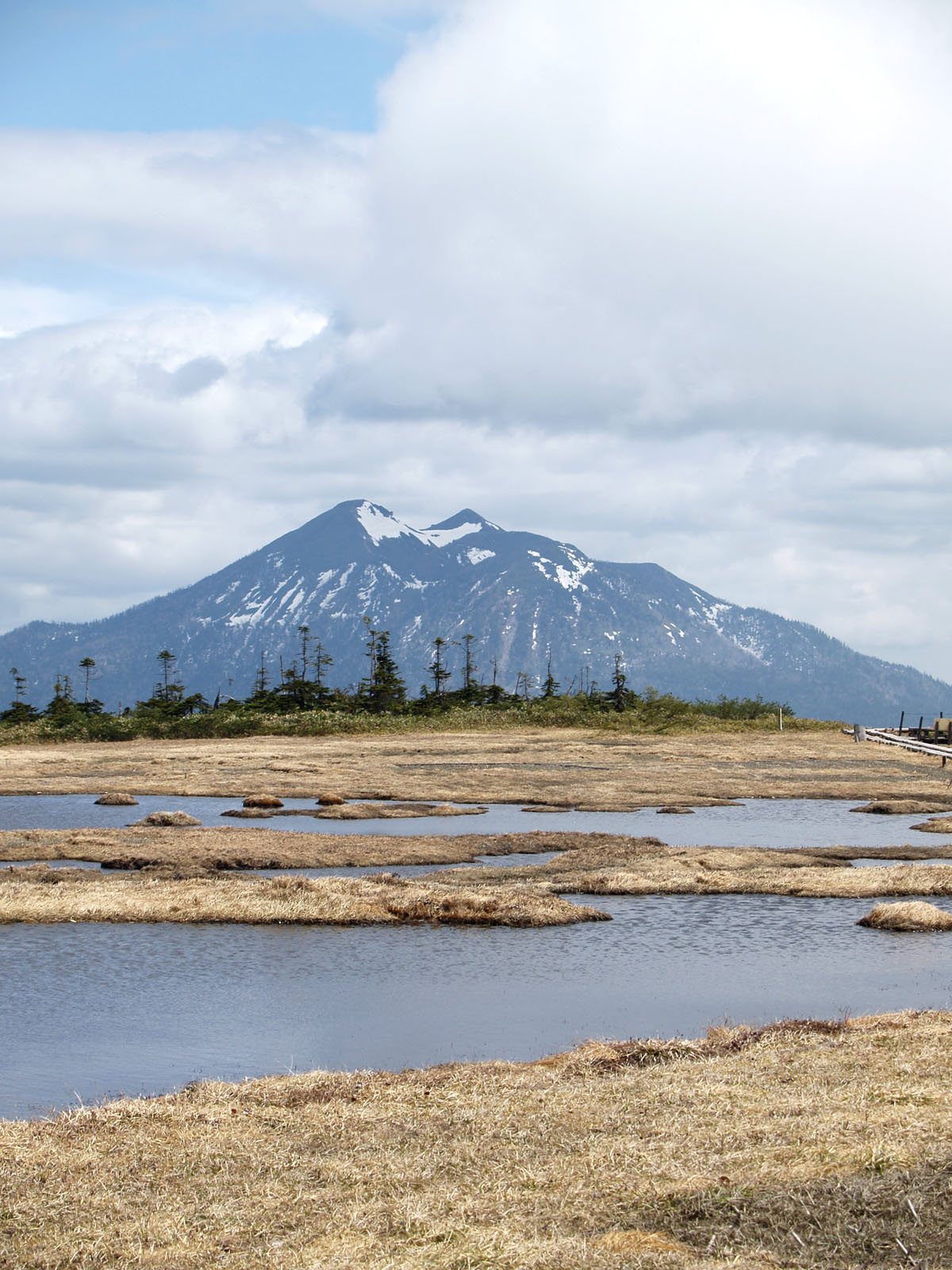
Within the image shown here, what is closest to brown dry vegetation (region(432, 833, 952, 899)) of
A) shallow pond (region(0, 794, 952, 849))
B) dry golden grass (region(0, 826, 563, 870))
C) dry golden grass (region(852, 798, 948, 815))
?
dry golden grass (region(0, 826, 563, 870))

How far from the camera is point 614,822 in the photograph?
61.0 metres

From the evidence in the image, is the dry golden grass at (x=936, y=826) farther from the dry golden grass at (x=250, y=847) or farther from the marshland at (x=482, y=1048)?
the dry golden grass at (x=250, y=847)

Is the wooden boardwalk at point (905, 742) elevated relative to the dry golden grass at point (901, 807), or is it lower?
elevated

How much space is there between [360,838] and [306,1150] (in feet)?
120

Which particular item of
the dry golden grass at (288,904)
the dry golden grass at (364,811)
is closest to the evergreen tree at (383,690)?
the dry golden grass at (364,811)

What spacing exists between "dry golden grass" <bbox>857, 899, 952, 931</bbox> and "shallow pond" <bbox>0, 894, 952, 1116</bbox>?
0.56 meters

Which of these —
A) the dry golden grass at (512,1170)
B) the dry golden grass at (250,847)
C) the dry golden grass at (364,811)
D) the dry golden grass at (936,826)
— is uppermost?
the dry golden grass at (512,1170)

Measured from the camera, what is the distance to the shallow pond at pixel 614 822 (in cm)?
5475

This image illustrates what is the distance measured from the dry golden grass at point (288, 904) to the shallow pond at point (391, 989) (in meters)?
0.68

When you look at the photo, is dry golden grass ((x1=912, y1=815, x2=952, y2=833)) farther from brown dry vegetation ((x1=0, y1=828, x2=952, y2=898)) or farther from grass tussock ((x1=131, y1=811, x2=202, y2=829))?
grass tussock ((x1=131, y1=811, x2=202, y2=829))

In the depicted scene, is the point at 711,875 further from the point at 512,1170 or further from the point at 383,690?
the point at 383,690

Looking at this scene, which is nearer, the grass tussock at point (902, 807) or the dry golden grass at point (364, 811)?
the dry golden grass at point (364, 811)

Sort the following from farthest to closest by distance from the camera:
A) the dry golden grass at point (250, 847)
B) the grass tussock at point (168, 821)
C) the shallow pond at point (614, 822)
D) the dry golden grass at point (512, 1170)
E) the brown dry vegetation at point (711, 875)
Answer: the shallow pond at point (614, 822) → the grass tussock at point (168, 821) → the dry golden grass at point (250, 847) → the brown dry vegetation at point (711, 875) → the dry golden grass at point (512, 1170)

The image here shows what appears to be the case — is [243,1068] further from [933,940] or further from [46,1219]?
[933,940]
